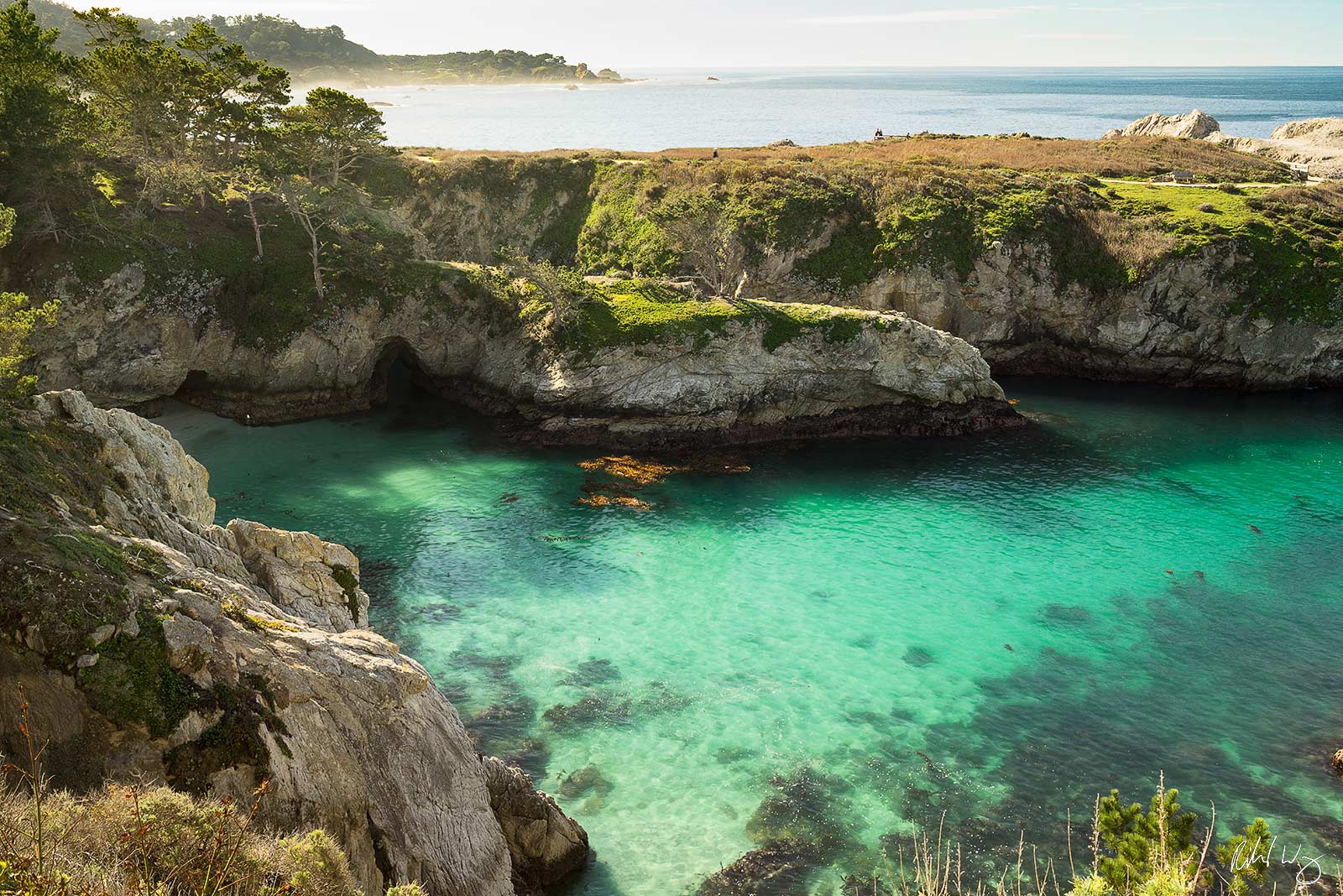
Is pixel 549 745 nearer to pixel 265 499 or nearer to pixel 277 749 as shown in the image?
pixel 277 749

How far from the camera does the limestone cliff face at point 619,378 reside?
49438mm

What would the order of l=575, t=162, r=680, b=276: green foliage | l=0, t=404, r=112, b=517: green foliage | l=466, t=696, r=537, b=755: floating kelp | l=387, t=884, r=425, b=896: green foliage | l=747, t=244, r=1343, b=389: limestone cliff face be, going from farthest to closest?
l=575, t=162, r=680, b=276: green foliage
l=747, t=244, r=1343, b=389: limestone cliff face
l=466, t=696, r=537, b=755: floating kelp
l=0, t=404, r=112, b=517: green foliage
l=387, t=884, r=425, b=896: green foliage

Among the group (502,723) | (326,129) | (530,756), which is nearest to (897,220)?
(326,129)

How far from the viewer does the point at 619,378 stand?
1982 inches

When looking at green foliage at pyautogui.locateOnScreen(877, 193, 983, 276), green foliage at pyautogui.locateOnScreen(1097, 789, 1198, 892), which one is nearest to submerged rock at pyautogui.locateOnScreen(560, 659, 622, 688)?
green foliage at pyautogui.locateOnScreen(1097, 789, 1198, 892)

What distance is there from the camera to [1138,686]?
28.4 meters

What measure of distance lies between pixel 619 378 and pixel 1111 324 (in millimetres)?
38192

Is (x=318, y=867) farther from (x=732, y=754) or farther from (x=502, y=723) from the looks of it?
(x=502, y=723)

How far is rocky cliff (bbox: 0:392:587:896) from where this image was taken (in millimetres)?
12156

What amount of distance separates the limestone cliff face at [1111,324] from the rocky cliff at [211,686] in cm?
5355

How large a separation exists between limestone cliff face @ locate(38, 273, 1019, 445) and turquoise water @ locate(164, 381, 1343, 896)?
7.72 feet

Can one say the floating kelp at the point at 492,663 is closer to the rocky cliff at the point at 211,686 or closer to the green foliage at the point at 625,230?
the rocky cliff at the point at 211,686

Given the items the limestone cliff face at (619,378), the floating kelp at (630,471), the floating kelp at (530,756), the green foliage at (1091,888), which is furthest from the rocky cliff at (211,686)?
the limestone cliff face at (619,378)

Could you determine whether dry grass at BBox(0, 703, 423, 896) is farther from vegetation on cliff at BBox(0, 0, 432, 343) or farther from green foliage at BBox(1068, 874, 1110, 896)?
vegetation on cliff at BBox(0, 0, 432, 343)
